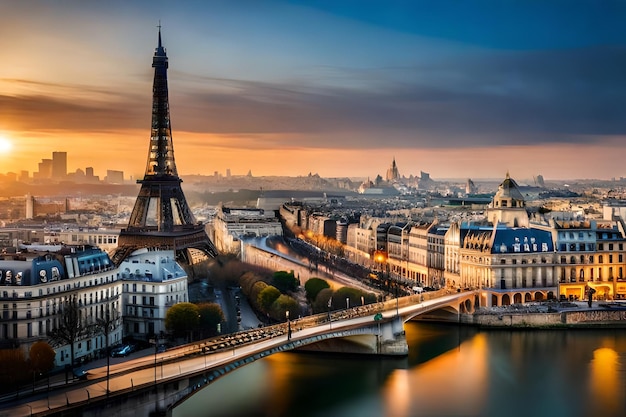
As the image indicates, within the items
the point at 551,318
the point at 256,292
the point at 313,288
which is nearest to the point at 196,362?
the point at 256,292

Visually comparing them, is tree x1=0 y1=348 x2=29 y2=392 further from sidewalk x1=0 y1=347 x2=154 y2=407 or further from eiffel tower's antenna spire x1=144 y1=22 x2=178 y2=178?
eiffel tower's antenna spire x1=144 y1=22 x2=178 y2=178

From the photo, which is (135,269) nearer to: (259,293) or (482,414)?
(259,293)

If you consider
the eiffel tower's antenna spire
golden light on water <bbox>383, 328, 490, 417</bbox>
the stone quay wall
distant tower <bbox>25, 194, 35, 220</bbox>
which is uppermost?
the eiffel tower's antenna spire

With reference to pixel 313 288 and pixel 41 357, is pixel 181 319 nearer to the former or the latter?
pixel 41 357

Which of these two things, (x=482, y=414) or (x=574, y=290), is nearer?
(x=482, y=414)

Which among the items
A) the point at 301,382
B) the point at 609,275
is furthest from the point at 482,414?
the point at 609,275

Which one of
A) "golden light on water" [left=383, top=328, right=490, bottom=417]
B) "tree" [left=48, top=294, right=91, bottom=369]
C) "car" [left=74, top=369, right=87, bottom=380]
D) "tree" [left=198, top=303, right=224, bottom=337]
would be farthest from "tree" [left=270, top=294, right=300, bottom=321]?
"car" [left=74, top=369, right=87, bottom=380]

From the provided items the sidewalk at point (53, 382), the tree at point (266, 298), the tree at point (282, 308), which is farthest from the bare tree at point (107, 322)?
the tree at point (266, 298)
